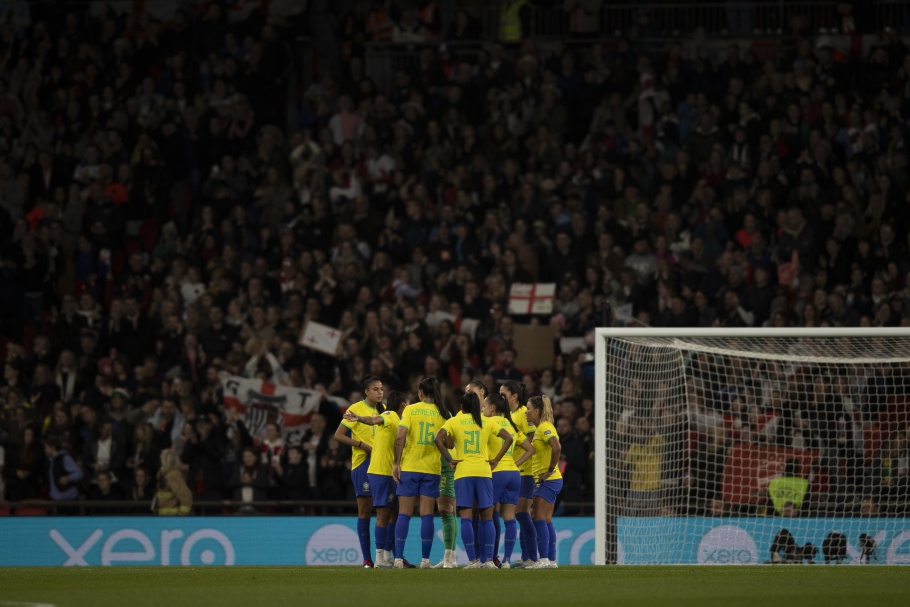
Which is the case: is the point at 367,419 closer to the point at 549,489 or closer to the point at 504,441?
the point at 504,441

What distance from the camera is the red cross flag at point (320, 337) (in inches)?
798

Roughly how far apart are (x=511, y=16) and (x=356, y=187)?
4.59 metres

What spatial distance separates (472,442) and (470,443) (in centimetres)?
2

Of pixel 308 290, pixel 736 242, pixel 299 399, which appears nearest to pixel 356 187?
pixel 308 290

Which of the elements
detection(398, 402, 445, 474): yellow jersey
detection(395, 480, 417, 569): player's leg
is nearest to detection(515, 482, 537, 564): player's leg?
detection(398, 402, 445, 474): yellow jersey

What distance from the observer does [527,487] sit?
15297mm

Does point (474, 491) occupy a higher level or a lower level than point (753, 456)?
lower

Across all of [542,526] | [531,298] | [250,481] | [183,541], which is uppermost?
[531,298]

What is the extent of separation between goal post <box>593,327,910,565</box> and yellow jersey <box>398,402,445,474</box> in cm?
211

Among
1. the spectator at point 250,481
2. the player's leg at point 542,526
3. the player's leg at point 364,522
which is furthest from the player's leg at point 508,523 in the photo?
the spectator at point 250,481

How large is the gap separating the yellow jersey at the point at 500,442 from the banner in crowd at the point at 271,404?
16.7 feet

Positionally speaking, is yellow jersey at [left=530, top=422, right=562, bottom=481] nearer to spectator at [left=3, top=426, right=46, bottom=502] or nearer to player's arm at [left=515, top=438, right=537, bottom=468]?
player's arm at [left=515, top=438, right=537, bottom=468]

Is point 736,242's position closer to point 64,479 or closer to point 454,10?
point 454,10

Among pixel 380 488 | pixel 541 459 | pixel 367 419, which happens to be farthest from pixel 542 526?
pixel 367 419
